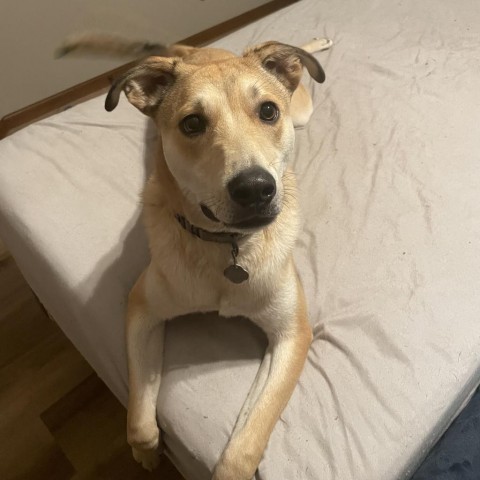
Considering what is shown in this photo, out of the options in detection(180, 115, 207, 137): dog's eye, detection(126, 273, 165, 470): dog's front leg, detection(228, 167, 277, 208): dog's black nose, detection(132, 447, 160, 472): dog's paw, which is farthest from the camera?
detection(132, 447, 160, 472): dog's paw

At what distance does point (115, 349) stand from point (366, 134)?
1.37m

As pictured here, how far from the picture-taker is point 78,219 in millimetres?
1833

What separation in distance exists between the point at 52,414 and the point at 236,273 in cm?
119

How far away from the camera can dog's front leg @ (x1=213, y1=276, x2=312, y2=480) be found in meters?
1.27

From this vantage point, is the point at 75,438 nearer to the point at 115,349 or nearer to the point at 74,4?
the point at 115,349

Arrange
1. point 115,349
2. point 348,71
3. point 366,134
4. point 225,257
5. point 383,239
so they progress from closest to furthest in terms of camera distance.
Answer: point 225,257, point 115,349, point 383,239, point 366,134, point 348,71

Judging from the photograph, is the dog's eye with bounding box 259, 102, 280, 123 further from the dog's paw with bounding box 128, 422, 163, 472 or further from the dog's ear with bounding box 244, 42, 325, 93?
the dog's paw with bounding box 128, 422, 163, 472

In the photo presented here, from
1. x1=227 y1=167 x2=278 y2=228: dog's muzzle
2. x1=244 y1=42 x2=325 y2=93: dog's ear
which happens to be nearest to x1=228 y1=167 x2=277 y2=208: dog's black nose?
x1=227 y1=167 x2=278 y2=228: dog's muzzle

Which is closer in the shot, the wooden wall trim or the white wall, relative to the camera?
the white wall

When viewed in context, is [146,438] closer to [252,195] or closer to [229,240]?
[229,240]

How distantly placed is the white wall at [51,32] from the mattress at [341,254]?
1.17 m

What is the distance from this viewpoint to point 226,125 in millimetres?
1291

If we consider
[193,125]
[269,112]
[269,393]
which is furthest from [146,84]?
[269,393]

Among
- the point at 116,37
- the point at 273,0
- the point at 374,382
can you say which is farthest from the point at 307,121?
the point at 273,0
